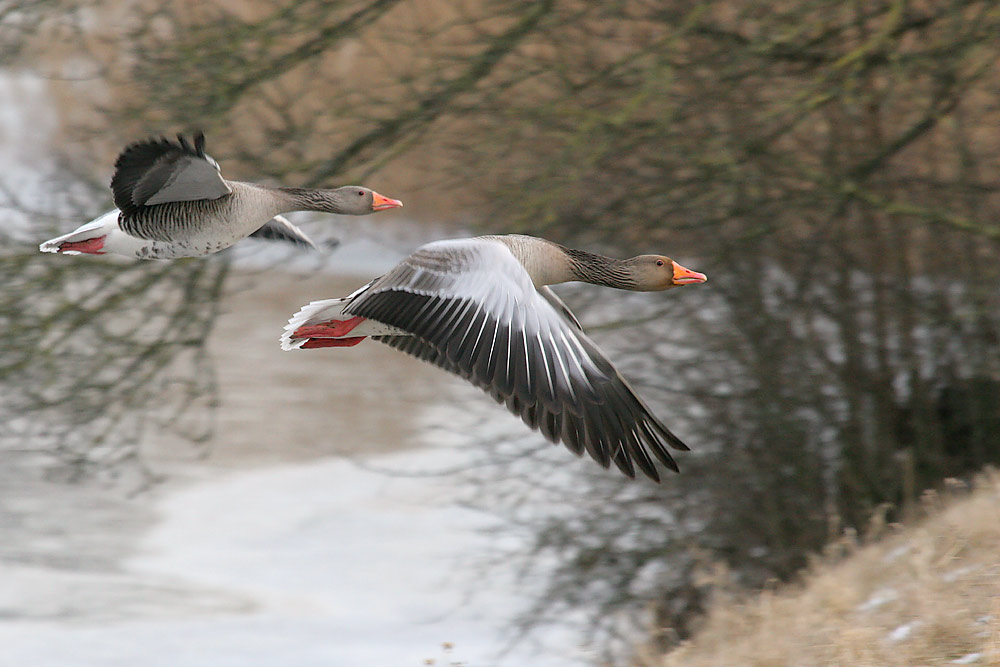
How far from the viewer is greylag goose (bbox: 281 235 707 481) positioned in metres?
3.66

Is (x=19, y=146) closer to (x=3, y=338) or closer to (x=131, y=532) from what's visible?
(x=131, y=532)

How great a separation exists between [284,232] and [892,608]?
3523mm

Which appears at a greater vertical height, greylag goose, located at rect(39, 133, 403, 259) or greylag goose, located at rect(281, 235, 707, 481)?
greylag goose, located at rect(39, 133, 403, 259)

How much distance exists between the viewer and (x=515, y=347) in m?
3.67

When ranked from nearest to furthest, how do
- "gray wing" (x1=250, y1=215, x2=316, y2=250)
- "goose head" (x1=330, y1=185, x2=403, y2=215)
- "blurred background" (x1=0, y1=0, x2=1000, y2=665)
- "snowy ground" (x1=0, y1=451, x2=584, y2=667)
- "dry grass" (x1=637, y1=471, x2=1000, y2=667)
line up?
"goose head" (x1=330, y1=185, x2=403, y2=215), "gray wing" (x1=250, y1=215, x2=316, y2=250), "dry grass" (x1=637, y1=471, x2=1000, y2=667), "blurred background" (x1=0, y1=0, x2=1000, y2=665), "snowy ground" (x1=0, y1=451, x2=584, y2=667)

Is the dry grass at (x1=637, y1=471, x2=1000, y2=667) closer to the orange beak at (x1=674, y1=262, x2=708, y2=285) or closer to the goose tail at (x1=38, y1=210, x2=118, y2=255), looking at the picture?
the orange beak at (x1=674, y1=262, x2=708, y2=285)

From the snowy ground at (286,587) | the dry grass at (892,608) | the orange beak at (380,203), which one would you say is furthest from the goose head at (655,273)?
the snowy ground at (286,587)

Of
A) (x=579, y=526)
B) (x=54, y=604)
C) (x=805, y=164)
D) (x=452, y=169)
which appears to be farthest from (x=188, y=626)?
(x=805, y=164)

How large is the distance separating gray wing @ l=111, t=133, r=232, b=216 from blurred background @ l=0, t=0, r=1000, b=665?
3009 millimetres

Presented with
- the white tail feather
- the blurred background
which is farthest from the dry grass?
the white tail feather

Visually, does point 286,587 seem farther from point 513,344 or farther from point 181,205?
point 513,344

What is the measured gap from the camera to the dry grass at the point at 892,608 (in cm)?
484

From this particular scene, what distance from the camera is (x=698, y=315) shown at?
26.6 ft

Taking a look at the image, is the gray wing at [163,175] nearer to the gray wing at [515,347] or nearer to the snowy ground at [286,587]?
the gray wing at [515,347]
